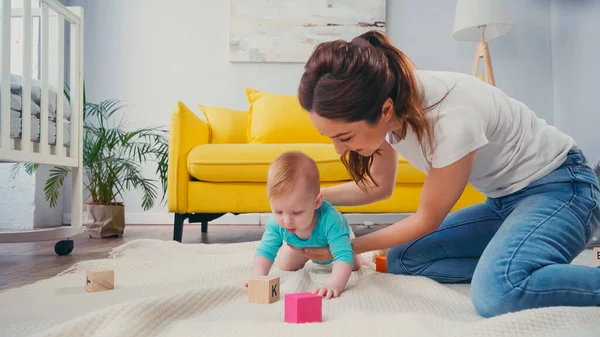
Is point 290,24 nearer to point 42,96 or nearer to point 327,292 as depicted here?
point 42,96

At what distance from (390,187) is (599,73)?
2304 mm

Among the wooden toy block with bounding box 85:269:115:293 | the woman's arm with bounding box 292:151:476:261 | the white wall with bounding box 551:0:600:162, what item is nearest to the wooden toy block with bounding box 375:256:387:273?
the woman's arm with bounding box 292:151:476:261

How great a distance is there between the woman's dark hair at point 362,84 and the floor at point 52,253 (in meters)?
0.95

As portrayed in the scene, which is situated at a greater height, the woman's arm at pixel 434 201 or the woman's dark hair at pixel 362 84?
the woman's dark hair at pixel 362 84

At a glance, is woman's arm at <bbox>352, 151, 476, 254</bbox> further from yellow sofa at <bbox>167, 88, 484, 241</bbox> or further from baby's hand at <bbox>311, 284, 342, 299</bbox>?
yellow sofa at <bbox>167, 88, 484, 241</bbox>

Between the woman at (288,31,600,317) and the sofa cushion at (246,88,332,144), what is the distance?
150 cm

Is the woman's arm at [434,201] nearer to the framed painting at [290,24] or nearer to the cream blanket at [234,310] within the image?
the cream blanket at [234,310]

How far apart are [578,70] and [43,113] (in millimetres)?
3059

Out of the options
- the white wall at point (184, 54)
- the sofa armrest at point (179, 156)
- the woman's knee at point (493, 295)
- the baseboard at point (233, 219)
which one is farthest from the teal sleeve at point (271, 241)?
the white wall at point (184, 54)

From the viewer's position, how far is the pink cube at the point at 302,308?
2.79ft

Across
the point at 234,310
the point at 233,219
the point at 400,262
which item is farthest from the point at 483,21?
the point at 234,310

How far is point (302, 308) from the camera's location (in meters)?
0.86

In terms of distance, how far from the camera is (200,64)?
146 inches

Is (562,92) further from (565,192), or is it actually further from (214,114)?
(565,192)
